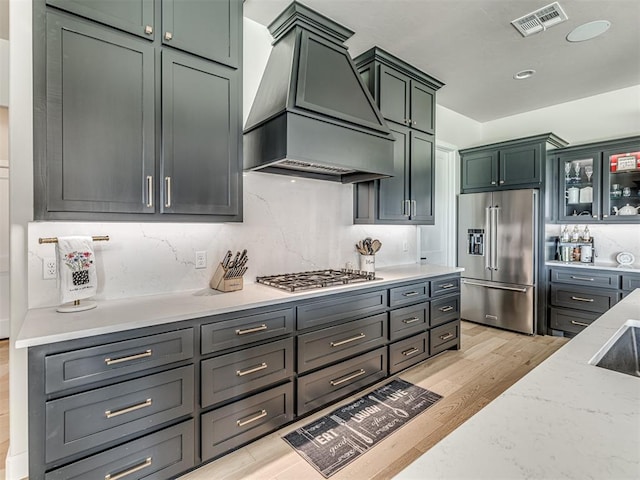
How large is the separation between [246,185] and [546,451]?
2401mm

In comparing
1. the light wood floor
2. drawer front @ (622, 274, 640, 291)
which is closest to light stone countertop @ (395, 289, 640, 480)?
the light wood floor

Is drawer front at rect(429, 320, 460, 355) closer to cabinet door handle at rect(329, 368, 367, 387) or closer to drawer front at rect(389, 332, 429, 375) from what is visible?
drawer front at rect(389, 332, 429, 375)

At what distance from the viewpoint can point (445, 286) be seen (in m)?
→ 3.44

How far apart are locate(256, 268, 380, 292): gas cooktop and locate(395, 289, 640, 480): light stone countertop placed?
1563 mm

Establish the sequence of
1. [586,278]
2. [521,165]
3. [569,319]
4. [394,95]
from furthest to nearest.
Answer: [521,165] → [569,319] → [586,278] → [394,95]

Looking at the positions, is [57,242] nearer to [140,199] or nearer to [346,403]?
[140,199]

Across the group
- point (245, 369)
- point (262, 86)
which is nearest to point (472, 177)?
point (262, 86)

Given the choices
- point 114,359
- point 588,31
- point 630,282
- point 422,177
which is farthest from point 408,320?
point 588,31

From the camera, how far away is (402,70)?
3.31 m

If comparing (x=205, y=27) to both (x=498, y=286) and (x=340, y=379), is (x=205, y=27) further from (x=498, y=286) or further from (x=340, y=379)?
(x=498, y=286)

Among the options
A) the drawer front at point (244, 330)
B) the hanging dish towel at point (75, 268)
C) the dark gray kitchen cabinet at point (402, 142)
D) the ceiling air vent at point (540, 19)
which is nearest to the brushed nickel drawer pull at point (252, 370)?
the drawer front at point (244, 330)

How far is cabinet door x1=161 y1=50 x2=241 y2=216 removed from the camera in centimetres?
199

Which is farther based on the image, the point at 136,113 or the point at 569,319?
the point at 569,319

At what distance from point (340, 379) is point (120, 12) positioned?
2.67m
